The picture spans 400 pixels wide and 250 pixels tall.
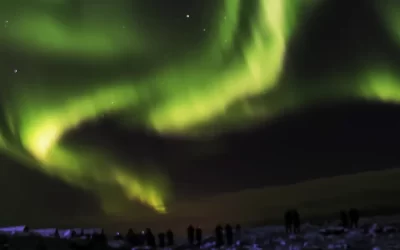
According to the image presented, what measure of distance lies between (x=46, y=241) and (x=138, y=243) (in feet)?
61.6

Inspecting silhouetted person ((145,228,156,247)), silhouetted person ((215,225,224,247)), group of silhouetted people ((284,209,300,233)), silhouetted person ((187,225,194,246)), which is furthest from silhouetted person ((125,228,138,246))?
group of silhouetted people ((284,209,300,233))

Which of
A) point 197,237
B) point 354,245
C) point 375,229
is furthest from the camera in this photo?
point 197,237

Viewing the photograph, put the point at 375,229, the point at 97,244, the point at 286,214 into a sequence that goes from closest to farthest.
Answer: the point at 97,244 → the point at 375,229 → the point at 286,214

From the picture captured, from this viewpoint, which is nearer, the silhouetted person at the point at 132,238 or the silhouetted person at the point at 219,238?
the silhouetted person at the point at 219,238

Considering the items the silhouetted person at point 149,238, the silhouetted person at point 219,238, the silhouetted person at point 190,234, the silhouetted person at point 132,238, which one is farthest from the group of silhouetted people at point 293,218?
the silhouetted person at point 132,238

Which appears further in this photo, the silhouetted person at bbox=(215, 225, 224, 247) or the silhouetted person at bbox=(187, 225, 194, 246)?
the silhouetted person at bbox=(187, 225, 194, 246)

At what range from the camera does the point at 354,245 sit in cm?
3102

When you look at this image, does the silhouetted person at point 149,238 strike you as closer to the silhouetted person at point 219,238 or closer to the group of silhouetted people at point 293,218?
the silhouetted person at point 219,238

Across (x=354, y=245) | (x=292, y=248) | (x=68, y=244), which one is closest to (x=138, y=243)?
(x=68, y=244)

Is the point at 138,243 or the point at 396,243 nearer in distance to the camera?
the point at 396,243

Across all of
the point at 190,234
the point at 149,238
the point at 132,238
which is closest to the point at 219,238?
the point at 190,234

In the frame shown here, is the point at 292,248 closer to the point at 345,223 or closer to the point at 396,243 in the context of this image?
the point at 396,243

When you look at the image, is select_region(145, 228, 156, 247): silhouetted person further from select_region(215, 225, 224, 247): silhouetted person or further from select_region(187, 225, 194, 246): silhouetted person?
select_region(215, 225, 224, 247): silhouetted person

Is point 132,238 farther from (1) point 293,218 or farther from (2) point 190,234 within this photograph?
(1) point 293,218
